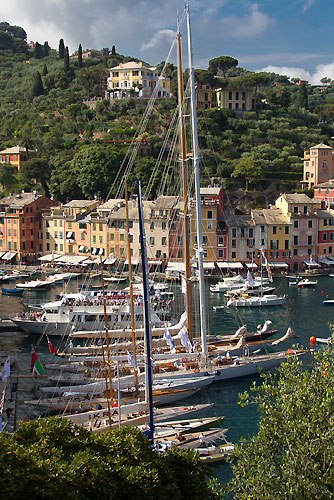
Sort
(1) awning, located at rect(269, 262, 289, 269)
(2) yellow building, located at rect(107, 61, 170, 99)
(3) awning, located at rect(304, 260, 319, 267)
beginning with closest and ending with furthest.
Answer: (1) awning, located at rect(269, 262, 289, 269)
(3) awning, located at rect(304, 260, 319, 267)
(2) yellow building, located at rect(107, 61, 170, 99)

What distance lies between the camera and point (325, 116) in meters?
114

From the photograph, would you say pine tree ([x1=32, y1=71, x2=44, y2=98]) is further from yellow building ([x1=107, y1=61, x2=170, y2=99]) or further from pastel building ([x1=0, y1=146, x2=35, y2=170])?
pastel building ([x1=0, y1=146, x2=35, y2=170])

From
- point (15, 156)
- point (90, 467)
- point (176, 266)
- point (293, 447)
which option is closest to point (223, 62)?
point (15, 156)

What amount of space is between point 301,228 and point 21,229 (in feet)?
102

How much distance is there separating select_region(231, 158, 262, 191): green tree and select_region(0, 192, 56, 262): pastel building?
26.2 m

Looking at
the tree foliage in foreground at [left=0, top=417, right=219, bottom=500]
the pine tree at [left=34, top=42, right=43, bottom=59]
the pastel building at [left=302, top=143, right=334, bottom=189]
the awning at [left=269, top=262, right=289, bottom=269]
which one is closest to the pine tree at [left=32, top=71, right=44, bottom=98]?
the pine tree at [left=34, top=42, right=43, bottom=59]

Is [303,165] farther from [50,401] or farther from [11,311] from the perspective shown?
[50,401]

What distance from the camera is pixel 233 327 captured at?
43281 mm

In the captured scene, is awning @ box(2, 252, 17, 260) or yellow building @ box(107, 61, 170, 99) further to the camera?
yellow building @ box(107, 61, 170, 99)

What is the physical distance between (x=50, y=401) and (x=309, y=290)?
3387 centimetres

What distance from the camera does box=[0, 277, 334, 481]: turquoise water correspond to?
2769 centimetres

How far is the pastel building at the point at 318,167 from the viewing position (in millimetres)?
85188

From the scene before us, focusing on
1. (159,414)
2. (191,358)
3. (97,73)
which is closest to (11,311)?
(191,358)

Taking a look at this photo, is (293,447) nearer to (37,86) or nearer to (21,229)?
(21,229)
